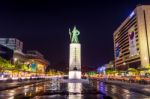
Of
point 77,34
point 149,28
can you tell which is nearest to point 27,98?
point 77,34

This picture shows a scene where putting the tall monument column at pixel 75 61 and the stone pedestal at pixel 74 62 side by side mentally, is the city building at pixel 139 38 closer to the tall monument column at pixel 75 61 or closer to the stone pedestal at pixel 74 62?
the tall monument column at pixel 75 61

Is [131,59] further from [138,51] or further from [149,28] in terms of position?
[149,28]

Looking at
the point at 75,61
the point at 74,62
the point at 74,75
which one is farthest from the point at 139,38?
the point at 74,75

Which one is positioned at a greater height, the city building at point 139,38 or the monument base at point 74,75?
the city building at point 139,38

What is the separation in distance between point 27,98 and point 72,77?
245ft

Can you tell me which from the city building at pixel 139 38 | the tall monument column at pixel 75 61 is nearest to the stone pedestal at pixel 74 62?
the tall monument column at pixel 75 61

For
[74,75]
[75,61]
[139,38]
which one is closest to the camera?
[74,75]

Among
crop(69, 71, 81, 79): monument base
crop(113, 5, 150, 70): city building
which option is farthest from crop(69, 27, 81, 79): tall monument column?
crop(113, 5, 150, 70): city building

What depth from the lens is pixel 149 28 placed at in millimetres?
155750

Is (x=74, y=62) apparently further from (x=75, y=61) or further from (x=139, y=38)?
(x=139, y=38)

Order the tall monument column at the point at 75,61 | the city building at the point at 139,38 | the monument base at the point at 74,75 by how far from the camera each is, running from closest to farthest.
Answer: the monument base at the point at 74,75
the tall monument column at the point at 75,61
the city building at the point at 139,38

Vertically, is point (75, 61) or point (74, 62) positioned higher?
point (75, 61)

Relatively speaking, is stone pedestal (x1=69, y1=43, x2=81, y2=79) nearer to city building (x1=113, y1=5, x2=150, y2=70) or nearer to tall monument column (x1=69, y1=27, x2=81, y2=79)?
tall monument column (x1=69, y1=27, x2=81, y2=79)

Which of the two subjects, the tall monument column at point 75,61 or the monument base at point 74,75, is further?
the tall monument column at point 75,61
